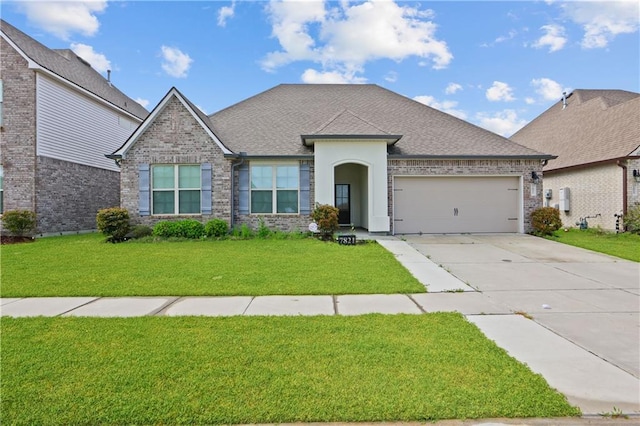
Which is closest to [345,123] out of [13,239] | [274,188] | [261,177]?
[274,188]

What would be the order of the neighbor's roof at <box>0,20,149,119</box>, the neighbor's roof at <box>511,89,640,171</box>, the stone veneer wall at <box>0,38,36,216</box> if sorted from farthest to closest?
the neighbor's roof at <box>511,89,640,171</box> < the neighbor's roof at <box>0,20,149,119</box> < the stone veneer wall at <box>0,38,36,216</box>

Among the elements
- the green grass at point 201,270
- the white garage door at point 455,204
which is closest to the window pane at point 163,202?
the green grass at point 201,270

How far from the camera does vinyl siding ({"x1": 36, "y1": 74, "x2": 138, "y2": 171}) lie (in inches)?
551

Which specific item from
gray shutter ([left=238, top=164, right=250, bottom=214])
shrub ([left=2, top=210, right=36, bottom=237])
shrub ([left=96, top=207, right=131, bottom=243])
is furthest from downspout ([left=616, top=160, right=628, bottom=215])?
shrub ([left=2, top=210, right=36, bottom=237])

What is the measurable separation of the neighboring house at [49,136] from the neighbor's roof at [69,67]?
0.20 feet

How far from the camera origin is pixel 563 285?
20.6 feet

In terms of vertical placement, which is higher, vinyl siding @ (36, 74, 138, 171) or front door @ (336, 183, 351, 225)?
vinyl siding @ (36, 74, 138, 171)

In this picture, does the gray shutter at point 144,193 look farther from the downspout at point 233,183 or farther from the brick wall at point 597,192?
the brick wall at point 597,192

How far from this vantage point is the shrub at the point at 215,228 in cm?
1233

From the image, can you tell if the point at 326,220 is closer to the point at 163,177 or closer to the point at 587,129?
the point at 163,177

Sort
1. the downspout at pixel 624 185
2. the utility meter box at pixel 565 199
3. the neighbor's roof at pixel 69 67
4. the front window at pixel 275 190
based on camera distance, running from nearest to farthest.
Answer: the front window at pixel 275 190 < the neighbor's roof at pixel 69 67 < the downspout at pixel 624 185 < the utility meter box at pixel 565 199

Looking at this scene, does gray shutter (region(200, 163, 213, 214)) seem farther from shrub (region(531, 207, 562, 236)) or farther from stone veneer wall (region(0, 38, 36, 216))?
shrub (region(531, 207, 562, 236))

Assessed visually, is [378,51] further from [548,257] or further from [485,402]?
[485,402]

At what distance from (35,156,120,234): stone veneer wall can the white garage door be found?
1505cm
